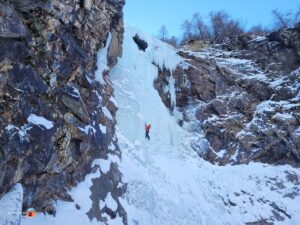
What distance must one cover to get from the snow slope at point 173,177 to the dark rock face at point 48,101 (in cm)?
126

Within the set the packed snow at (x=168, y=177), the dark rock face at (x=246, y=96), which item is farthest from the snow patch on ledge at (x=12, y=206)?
the dark rock face at (x=246, y=96)

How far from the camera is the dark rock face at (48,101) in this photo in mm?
7941

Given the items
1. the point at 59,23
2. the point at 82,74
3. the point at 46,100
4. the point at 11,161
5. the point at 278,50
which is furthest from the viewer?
the point at 278,50

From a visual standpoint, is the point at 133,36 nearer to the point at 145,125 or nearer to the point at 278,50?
the point at 145,125

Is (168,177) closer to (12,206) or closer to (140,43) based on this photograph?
(12,206)

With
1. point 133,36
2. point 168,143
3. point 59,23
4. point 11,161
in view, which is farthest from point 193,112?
point 11,161

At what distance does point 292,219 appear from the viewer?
1419cm

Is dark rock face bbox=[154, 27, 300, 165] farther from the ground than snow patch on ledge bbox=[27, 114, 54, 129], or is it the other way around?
dark rock face bbox=[154, 27, 300, 165]

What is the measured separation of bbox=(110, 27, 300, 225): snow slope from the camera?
1208cm

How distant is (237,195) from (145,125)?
4.61m

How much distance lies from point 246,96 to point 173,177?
747 cm

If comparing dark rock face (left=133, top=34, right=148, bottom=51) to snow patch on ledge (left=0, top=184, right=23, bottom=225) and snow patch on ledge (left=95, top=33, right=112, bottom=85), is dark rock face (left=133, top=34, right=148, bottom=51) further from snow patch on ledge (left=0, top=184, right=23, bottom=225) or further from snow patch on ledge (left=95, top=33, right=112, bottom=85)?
snow patch on ledge (left=0, top=184, right=23, bottom=225)

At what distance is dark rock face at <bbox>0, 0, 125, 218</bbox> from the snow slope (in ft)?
4.13

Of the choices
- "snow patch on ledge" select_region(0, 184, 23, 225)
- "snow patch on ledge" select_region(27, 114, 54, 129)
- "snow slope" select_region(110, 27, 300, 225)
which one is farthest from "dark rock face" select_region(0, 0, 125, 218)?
"snow slope" select_region(110, 27, 300, 225)
